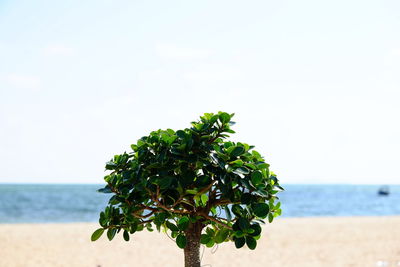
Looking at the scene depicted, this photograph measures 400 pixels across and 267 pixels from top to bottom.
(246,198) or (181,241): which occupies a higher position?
(246,198)

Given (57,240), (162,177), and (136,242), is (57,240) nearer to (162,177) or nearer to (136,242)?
(136,242)

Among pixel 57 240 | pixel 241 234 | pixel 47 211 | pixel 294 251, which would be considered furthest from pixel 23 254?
pixel 47 211

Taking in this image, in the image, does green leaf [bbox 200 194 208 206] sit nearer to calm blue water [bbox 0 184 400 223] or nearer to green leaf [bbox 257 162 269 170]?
green leaf [bbox 257 162 269 170]

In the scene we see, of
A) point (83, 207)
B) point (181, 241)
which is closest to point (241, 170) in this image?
point (181, 241)

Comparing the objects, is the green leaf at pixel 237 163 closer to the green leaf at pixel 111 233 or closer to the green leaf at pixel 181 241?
the green leaf at pixel 181 241

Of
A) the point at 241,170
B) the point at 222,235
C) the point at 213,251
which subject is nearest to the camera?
the point at 241,170

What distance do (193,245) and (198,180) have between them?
0.52 meters

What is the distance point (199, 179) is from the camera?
2.32 metres

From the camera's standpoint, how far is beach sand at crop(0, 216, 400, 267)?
8758 mm

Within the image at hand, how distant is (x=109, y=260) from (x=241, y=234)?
292 inches

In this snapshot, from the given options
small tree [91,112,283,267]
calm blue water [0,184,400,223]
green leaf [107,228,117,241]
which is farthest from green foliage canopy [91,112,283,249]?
calm blue water [0,184,400,223]

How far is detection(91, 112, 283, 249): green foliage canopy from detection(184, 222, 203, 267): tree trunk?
9 cm

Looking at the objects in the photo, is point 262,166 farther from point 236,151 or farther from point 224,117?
point 224,117

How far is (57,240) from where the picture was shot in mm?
12258
